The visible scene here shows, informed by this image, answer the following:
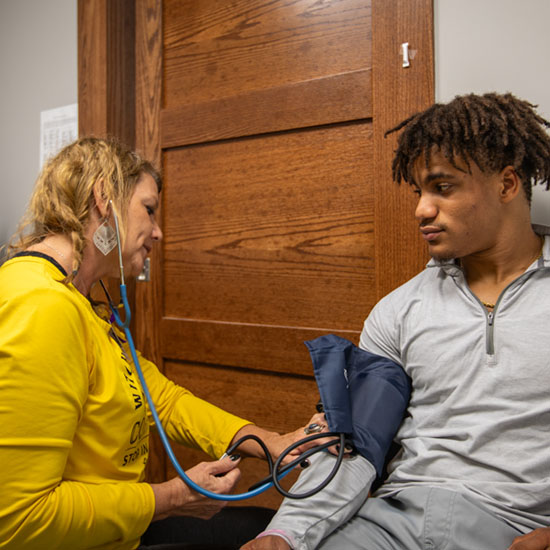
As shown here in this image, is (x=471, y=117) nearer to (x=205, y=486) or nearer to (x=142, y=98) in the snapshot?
(x=205, y=486)

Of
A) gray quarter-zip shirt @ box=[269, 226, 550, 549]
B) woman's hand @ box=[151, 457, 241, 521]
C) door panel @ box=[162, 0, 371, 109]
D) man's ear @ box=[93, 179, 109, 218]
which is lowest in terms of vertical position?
woman's hand @ box=[151, 457, 241, 521]

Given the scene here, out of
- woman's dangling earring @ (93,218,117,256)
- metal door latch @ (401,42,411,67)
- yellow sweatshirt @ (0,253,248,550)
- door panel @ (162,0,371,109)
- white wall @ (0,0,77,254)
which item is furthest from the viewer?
white wall @ (0,0,77,254)

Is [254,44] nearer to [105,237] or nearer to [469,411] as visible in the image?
[105,237]

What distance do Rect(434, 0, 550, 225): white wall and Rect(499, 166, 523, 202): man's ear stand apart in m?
0.17

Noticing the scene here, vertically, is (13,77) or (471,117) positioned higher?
(13,77)

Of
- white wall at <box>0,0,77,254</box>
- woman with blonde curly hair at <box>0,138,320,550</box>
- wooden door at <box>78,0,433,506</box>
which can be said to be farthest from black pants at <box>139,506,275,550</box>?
white wall at <box>0,0,77,254</box>

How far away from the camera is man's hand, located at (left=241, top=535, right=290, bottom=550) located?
80cm

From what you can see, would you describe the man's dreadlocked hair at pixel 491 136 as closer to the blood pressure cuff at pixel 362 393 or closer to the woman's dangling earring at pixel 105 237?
the blood pressure cuff at pixel 362 393

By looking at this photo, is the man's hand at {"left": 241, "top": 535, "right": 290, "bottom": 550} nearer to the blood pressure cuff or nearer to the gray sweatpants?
the gray sweatpants

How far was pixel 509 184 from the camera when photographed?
940 millimetres

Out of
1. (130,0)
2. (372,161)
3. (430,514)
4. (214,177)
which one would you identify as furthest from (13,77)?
(430,514)

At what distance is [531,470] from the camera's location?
0.84 metres

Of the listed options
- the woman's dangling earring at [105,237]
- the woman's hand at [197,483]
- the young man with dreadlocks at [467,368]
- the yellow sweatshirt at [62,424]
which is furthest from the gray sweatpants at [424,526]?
the woman's dangling earring at [105,237]

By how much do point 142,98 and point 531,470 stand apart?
154cm
